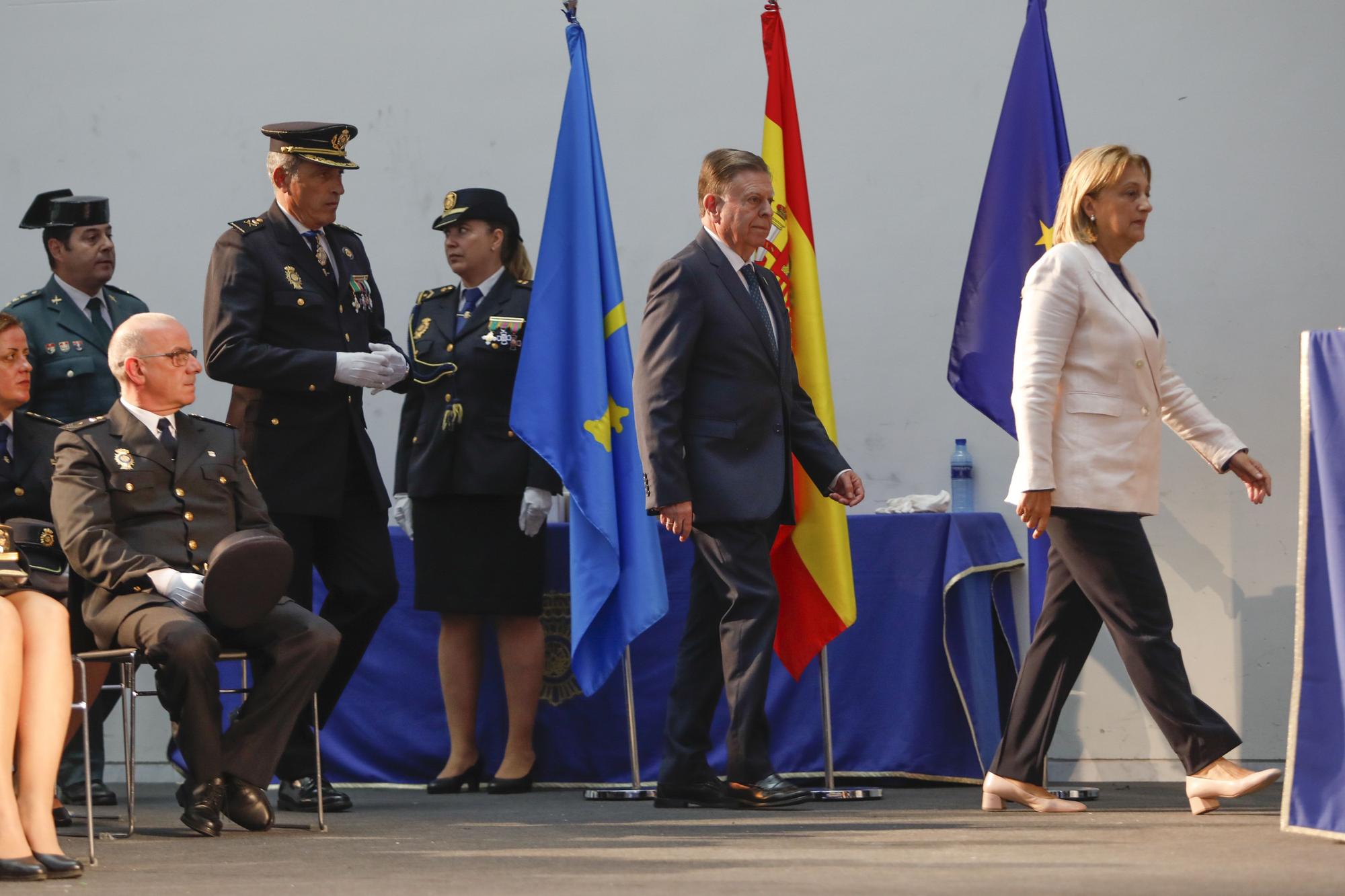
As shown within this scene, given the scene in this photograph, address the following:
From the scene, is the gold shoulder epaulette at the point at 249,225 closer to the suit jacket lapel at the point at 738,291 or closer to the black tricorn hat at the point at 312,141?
the black tricorn hat at the point at 312,141

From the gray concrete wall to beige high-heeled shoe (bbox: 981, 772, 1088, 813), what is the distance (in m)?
1.22

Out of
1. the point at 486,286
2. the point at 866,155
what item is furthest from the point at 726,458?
the point at 866,155

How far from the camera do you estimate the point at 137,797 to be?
5.21 metres

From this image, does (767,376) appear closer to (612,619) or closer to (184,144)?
(612,619)

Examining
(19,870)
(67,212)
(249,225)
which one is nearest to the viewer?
(19,870)

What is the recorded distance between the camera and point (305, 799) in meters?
4.64

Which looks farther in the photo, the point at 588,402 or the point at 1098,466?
the point at 588,402

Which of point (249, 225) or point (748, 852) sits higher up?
point (249, 225)

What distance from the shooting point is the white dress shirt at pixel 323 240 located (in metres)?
4.79

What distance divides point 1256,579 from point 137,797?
3.39m

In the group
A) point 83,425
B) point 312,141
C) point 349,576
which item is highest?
point 312,141

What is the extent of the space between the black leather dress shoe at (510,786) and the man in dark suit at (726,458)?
29.4 inches

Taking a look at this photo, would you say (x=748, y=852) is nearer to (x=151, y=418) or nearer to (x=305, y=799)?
(x=305, y=799)

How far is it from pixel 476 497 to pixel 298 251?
2.98 ft
